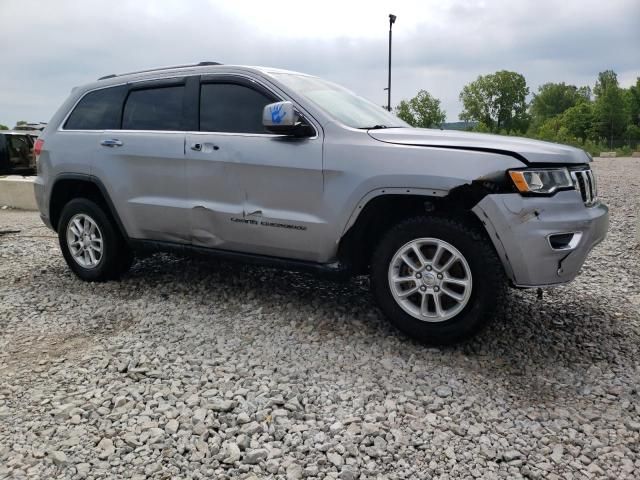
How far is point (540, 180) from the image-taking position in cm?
324

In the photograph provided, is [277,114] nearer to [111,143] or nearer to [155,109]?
[155,109]

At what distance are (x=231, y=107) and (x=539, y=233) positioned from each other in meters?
2.39

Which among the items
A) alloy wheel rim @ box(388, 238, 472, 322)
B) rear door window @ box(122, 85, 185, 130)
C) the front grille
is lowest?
alloy wheel rim @ box(388, 238, 472, 322)

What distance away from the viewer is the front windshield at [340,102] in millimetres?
4004

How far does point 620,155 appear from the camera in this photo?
36188mm

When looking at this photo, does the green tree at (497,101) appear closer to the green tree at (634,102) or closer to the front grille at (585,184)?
the green tree at (634,102)

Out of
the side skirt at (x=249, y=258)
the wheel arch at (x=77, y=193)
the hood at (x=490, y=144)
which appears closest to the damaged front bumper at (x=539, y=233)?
the hood at (x=490, y=144)

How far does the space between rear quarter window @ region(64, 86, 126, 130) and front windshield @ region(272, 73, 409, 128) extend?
159 centimetres

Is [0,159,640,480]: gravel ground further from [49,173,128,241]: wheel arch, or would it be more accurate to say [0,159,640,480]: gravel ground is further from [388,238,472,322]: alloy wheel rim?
[49,173,128,241]: wheel arch

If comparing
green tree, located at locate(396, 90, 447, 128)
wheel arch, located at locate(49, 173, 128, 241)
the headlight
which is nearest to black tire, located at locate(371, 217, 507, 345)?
the headlight

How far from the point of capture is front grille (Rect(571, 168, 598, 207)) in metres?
3.40

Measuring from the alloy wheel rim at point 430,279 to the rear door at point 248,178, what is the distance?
2.05ft

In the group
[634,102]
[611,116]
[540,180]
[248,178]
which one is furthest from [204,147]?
[634,102]

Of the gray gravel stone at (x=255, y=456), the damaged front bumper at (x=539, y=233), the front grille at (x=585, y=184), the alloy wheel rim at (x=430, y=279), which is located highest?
the front grille at (x=585, y=184)
